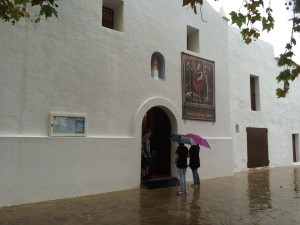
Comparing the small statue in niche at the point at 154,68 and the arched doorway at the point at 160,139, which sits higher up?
the small statue in niche at the point at 154,68

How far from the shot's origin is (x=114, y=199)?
8086mm

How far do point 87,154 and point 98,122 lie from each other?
102 centimetres

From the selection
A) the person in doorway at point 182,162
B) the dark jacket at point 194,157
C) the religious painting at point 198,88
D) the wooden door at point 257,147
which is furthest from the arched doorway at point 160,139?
the wooden door at point 257,147

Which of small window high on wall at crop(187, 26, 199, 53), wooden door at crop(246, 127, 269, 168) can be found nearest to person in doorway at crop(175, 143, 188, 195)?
small window high on wall at crop(187, 26, 199, 53)

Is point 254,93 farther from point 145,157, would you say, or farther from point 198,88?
point 145,157

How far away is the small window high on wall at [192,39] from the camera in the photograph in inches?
498

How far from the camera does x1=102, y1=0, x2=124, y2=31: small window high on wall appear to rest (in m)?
10.1

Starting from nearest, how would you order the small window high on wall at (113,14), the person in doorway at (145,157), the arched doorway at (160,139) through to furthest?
1. the small window high on wall at (113,14)
2. the person in doorway at (145,157)
3. the arched doorway at (160,139)

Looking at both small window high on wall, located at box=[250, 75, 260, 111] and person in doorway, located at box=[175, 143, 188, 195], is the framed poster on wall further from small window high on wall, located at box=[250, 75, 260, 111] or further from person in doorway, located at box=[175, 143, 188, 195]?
small window high on wall, located at box=[250, 75, 260, 111]

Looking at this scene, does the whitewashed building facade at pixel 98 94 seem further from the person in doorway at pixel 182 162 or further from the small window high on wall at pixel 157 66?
the person in doorway at pixel 182 162

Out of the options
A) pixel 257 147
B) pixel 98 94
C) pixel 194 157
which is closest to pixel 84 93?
pixel 98 94

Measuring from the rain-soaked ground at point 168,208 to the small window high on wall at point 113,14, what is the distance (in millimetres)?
5525

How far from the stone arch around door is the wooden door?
565 centimetres

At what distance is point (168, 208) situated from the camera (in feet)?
23.5
